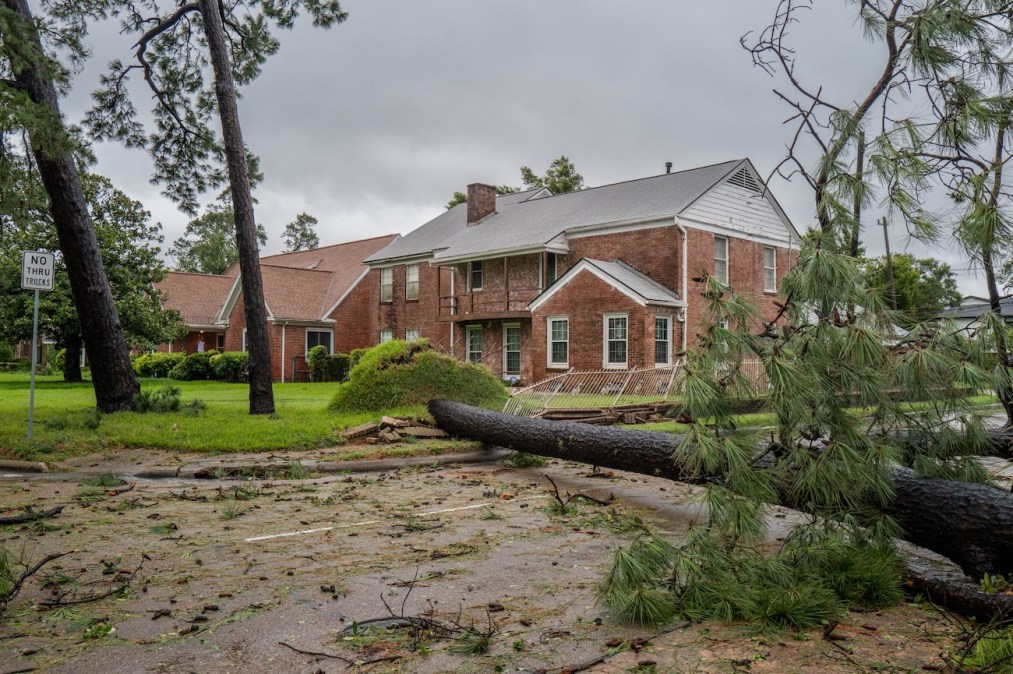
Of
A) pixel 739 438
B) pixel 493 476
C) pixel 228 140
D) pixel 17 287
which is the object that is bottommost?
pixel 493 476

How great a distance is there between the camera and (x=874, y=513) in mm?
5016

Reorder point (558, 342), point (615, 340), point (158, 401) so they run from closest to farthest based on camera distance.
→ point (158, 401)
point (615, 340)
point (558, 342)

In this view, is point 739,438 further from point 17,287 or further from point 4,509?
point 17,287

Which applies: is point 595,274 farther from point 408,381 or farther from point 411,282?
point 411,282

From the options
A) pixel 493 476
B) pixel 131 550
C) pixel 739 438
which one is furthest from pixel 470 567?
pixel 493 476

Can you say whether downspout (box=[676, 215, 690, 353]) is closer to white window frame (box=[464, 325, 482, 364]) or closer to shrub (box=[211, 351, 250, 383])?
white window frame (box=[464, 325, 482, 364])

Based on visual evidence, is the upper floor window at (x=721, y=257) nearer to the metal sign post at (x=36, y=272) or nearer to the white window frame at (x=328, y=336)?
the white window frame at (x=328, y=336)

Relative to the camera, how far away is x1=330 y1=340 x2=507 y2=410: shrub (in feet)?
47.6

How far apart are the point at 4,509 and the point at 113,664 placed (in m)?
4.44

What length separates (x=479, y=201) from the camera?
34188mm

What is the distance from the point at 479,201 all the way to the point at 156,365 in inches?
653

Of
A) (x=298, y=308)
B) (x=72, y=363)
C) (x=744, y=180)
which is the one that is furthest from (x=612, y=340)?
(x=72, y=363)

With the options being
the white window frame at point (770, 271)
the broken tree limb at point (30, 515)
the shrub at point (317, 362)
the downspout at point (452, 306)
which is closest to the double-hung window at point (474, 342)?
the downspout at point (452, 306)

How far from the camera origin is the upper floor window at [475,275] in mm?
31047
